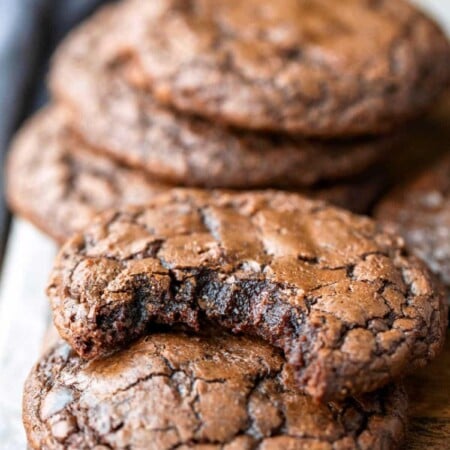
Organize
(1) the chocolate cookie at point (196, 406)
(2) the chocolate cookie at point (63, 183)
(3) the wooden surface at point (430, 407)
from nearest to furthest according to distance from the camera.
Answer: (1) the chocolate cookie at point (196, 406) → (3) the wooden surface at point (430, 407) → (2) the chocolate cookie at point (63, 183)

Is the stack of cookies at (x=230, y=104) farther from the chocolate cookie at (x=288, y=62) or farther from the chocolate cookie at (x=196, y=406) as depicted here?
Result: the chocolate cookie at (x=196, y=406)

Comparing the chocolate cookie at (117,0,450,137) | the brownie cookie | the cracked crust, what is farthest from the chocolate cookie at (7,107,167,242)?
the brownie cookie

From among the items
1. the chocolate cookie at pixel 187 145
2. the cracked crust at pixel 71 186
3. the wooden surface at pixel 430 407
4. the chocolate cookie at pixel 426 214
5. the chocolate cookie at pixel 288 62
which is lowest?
the wooden surface at pixel 430 407

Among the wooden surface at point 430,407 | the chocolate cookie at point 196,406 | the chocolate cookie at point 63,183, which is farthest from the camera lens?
the chocolate cookie at point 63,183

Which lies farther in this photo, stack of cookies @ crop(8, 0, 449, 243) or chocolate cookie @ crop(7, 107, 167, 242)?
chocolate cookie @ crop(7, 107, 167, 242)

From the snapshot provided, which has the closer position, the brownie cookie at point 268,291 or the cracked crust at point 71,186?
the brownie cookie at point 268,291

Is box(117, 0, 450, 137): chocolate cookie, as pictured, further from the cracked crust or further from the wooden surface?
the wooden surface

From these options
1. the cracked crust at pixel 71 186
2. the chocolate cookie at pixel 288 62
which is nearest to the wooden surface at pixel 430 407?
the cracked crust at pixel 71 186

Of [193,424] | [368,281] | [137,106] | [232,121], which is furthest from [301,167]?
[193,424]
